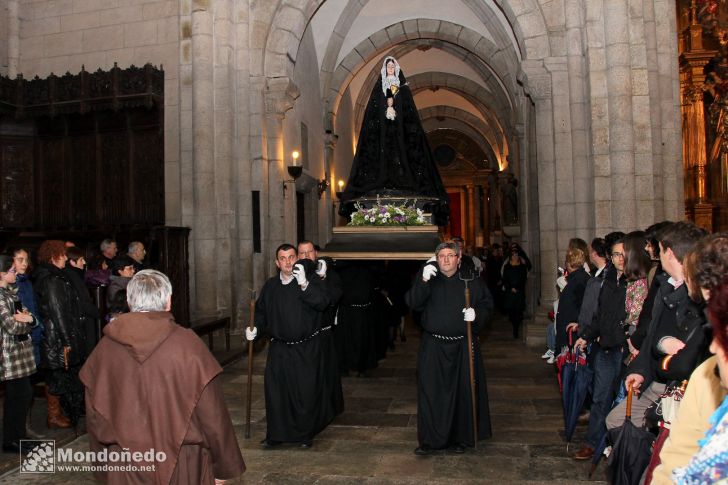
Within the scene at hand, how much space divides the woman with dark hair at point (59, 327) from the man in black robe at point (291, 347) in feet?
4.70

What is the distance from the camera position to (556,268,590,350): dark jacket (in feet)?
17.9

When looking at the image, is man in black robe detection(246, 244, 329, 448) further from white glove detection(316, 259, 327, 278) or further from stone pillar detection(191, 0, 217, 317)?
stone pillar detection(191, 0, 217, 317)

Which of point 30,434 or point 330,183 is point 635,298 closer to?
point 30,434

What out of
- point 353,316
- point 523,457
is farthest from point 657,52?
point 523,457

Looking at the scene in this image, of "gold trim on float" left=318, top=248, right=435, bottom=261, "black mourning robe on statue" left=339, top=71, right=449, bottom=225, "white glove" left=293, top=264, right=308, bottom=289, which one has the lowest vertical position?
"white glove" left=293, top=264, right=308, bottom=289

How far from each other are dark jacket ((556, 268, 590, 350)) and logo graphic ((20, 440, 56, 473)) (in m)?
4.07

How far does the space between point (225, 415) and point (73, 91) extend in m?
8.38

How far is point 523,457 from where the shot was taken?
4.75 meters

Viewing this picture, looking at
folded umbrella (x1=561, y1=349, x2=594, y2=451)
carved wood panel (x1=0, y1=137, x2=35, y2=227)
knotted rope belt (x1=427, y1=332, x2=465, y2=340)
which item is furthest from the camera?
carved wood panel (x1=0, y1=137, x2=35, y2=227)

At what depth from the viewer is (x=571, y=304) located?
5.50 meters

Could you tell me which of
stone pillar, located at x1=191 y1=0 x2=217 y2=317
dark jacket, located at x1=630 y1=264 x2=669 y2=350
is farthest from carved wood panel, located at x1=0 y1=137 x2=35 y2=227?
dark jacket, located at x1=630 y1=264 x2=669 y2=350

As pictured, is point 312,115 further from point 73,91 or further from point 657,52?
point 657,52

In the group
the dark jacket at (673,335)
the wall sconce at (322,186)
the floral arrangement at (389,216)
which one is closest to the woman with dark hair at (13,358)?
the floral arrangement at (389,216)

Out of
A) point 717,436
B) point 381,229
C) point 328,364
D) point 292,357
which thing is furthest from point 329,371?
point 717,436
